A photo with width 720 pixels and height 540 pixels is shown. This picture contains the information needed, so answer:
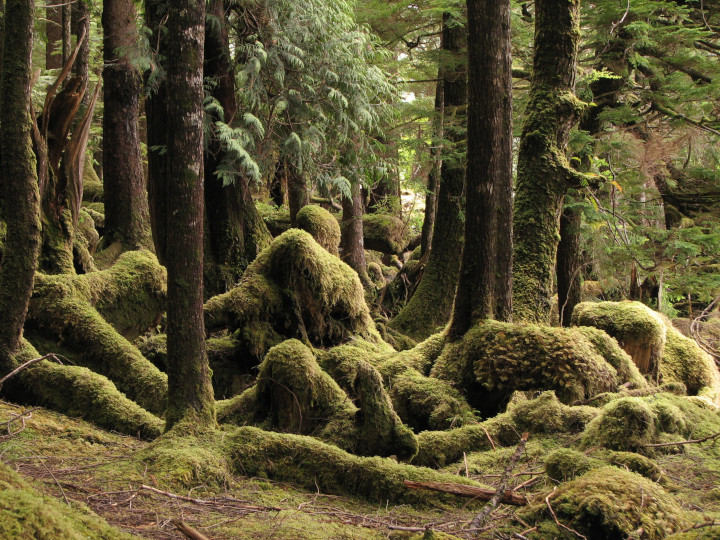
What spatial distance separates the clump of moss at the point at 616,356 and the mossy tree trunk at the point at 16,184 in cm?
676

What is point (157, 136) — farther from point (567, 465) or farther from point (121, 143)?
point (567, 465)

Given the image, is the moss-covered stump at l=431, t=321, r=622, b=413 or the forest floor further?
the moss-covered stump at l=431, t=321, r=622, b=413

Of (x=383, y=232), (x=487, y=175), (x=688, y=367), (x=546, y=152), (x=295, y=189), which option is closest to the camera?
(x=487, y=175)

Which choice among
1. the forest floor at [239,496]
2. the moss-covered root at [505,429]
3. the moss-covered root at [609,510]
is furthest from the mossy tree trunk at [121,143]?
the moss-covered root at [609,510]

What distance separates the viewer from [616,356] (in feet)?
26.9

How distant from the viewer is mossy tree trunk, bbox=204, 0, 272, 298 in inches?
399

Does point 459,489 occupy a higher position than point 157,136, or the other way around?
point 157,136

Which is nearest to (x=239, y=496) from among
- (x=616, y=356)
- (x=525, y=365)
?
(x=525, y=365)

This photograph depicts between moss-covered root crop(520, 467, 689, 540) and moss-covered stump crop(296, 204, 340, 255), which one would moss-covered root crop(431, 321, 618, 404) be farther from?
moss-covered stump crop(296, 204, 340, 255)

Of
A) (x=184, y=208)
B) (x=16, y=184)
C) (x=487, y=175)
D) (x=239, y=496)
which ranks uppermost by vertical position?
(x=487, y=175)

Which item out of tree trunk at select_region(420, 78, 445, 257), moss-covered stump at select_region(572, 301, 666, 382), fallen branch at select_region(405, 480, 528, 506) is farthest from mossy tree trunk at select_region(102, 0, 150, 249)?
moss-covered stump at select_region(572, 301, 666, 382)

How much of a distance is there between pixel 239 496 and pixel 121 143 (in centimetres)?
755

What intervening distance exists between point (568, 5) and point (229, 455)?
7923mm

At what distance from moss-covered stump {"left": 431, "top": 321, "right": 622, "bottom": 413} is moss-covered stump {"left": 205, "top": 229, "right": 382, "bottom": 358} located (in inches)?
93.1
